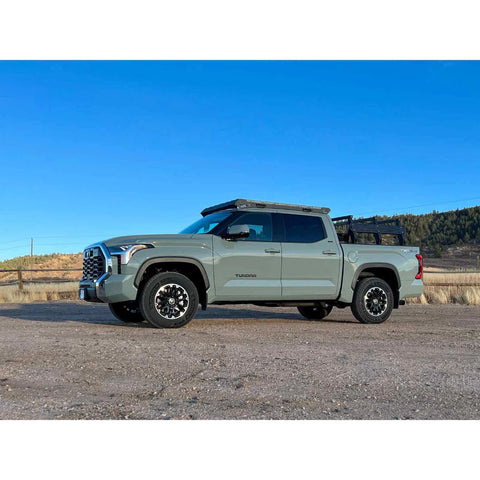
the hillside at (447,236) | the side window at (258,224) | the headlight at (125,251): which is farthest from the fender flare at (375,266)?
the hillside at (447,236)

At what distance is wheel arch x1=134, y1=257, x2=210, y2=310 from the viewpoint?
785 centimetres

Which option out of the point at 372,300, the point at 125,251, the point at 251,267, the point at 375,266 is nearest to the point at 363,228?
the point at 375,266

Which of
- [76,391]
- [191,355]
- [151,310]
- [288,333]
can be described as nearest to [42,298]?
[151,310]

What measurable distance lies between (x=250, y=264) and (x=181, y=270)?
1.15 meters

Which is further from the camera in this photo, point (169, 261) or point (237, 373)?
point (169, 261)

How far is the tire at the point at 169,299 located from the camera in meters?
7.75

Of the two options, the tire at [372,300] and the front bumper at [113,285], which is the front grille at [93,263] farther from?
the tire at [372,300]

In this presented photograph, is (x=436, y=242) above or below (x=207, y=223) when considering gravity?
above

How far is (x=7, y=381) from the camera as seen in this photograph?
4.45 metres

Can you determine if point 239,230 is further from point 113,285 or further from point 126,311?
point 126,311

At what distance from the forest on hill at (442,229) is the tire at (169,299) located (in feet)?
184

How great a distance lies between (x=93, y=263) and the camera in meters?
8.41

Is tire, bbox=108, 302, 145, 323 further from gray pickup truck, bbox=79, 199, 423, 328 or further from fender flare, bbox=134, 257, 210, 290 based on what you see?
fender flare, bbox=134, 257, 210, 290

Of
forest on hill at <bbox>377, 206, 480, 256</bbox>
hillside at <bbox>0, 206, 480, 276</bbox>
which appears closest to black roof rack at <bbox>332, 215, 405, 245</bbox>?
hillside at <bbox>0, 206, 480, 276</bbox>
